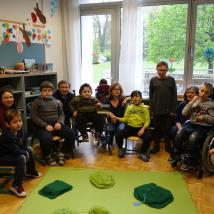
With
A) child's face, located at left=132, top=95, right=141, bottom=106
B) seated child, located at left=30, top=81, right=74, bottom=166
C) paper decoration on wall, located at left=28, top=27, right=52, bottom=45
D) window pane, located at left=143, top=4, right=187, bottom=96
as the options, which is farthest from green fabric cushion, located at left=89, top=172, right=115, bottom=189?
paper decoration on wall, located at left=28, top=27, right=52, bottom=45

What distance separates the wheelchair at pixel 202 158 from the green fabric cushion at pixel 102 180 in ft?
2.71

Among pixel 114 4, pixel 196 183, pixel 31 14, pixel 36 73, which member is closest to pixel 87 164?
pixel 196 183

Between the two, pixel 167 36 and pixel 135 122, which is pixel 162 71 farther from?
pixel 167 36

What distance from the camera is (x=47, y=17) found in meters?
4.18

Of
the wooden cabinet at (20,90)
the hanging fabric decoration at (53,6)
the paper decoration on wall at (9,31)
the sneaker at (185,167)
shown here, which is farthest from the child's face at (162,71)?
the hanging fabric decoration at (53,6)

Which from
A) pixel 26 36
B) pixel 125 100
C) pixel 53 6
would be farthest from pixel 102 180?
pixel 53 6

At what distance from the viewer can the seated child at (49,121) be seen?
3006 mm

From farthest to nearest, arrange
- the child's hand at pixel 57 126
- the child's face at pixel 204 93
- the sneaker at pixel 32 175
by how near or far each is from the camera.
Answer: the child's hand at pixel 57 126
the child's face at pixel 204 93
the sneaker at pixel 32 175

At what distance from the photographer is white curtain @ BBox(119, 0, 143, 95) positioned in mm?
3959

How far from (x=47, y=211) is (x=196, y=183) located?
4.97ft

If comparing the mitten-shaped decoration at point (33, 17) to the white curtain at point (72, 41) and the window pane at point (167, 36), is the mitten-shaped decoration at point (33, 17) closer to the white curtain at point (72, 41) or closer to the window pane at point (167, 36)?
the white curtain at point (72, 41)

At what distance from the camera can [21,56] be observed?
3.69m

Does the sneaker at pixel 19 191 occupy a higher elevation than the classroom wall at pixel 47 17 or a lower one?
lower

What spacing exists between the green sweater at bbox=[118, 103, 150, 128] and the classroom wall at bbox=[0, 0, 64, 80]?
1.83 meters
